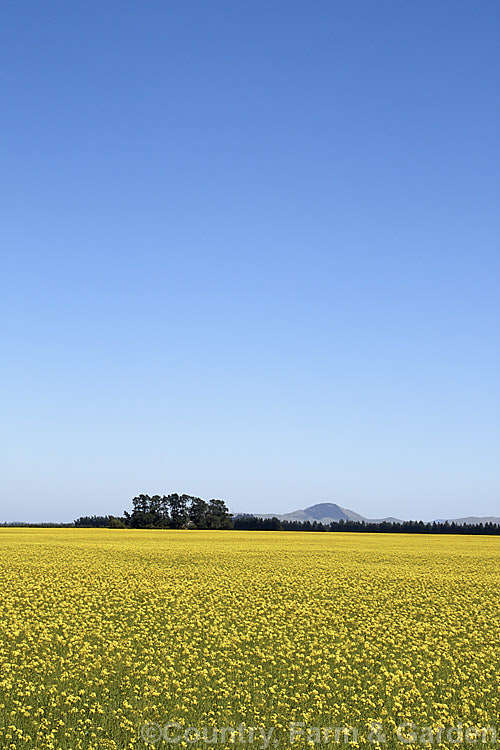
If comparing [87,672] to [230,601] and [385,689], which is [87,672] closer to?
[385,689]

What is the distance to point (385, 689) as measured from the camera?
47.7 ft

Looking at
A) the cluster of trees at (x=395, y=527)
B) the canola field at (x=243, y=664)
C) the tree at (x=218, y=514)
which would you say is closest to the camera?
the canola field at (x=243, y=664)

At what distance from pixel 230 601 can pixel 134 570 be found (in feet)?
42.2

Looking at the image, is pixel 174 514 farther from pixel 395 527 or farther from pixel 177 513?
pixel 395 527

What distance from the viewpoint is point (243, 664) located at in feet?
52.5

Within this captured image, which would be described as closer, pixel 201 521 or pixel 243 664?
pixel 243 664

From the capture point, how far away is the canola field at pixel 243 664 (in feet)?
39.8

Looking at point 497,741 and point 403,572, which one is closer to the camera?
point 497,741

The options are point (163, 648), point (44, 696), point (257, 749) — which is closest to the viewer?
point (257, 749)

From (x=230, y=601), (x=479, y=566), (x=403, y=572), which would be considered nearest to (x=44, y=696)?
(x=230, y=601)

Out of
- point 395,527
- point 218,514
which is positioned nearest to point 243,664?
point 395,527

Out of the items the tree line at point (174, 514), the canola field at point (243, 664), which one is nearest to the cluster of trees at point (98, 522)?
the tree line at point (174, 514)

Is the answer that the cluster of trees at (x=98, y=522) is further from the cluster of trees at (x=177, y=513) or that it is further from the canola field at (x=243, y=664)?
the canola field at (x=243, y=664)

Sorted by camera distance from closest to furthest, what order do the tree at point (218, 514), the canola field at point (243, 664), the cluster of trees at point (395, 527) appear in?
the canola field at point (243, 664) < the cluster of trees at point (395, 527) < the tree at point (218, 514)
